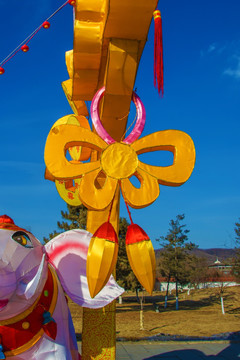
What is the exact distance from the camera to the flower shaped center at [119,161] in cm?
280

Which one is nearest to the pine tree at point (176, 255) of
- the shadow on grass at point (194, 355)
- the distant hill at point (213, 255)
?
the distant hill at point (213, 255)

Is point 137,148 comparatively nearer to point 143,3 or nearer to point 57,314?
point 143,3

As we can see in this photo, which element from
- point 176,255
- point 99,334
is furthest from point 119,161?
point 176,255

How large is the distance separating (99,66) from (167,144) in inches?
48.3

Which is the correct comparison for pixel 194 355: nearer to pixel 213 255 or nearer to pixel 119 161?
pixel 119 161

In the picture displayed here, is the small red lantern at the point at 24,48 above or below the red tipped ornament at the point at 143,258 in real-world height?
above

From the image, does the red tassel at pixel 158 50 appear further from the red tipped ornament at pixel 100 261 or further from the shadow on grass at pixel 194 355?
the shadow on grass at pixel 194 355

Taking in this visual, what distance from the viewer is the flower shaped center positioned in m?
2.80

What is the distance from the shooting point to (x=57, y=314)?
3260 mm

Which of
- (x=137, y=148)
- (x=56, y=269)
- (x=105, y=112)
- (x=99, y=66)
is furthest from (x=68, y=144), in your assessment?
(x=56, y=269)

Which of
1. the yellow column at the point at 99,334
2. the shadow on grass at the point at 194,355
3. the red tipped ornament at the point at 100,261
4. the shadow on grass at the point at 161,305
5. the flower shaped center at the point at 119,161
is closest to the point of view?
the red tipped ornament at the point at 100,261

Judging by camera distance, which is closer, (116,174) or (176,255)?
(116,174)

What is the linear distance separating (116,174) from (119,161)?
0.13m

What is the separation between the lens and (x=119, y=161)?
2850 millimetres
